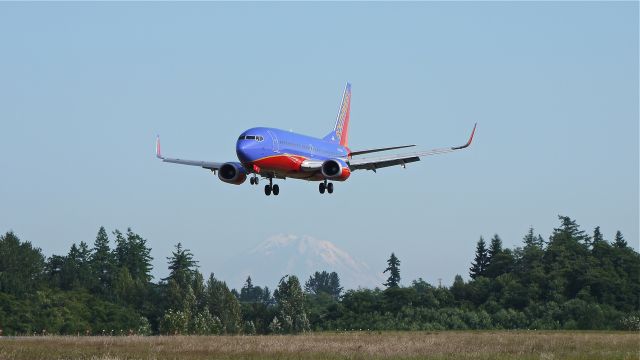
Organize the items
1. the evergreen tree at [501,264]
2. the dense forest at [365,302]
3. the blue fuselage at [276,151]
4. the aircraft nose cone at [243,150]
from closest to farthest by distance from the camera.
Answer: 1. the aircraft nose cone at [243,150]
2. the blue fuselage at [276,151]
3. the dense forest at [365,302]
4. the evergreen tree at [501,264]

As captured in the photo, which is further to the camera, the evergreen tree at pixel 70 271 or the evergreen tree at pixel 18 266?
the evergreen tree at pixel 70 271

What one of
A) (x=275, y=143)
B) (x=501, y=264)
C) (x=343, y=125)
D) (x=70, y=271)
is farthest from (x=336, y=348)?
(x=70, y=271)

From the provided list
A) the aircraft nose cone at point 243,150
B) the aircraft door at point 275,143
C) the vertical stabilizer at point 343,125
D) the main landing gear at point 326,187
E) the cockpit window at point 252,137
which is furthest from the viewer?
the vertical stabilizer at point 343,125

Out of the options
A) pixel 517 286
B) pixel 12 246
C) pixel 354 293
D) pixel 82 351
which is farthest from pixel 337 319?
pixel 82 351

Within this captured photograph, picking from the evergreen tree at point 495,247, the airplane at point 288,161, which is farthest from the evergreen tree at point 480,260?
the airplane at point 288,161

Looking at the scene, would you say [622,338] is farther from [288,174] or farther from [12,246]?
[12,246]

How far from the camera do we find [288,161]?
273ft

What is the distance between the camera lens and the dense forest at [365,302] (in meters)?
129

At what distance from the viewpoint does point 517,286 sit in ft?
468

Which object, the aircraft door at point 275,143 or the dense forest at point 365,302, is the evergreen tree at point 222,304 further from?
the aircraft door at point 275,143

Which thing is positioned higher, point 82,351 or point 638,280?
point 638,280

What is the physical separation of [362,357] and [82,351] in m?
16.0

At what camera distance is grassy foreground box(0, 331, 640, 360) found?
65.4m

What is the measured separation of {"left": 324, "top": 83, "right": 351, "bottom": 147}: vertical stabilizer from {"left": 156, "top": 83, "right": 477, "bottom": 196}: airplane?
11.6 m
